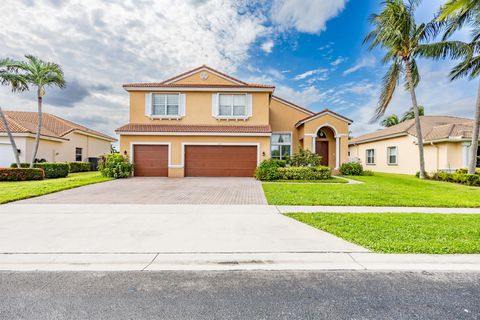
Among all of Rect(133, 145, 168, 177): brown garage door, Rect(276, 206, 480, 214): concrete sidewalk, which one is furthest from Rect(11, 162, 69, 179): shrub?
Rect(276, 206, 480, 214): concrete sidewalk

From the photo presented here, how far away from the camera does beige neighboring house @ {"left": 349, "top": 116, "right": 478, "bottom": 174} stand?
51.6 ft

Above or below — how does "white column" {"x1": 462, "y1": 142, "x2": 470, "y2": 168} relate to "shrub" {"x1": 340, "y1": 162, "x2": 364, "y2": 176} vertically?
above

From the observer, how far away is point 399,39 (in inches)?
579

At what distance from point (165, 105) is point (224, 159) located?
6.11 metres

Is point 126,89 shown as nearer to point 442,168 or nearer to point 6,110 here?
point 6,110

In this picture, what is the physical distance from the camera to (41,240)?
4387 mm

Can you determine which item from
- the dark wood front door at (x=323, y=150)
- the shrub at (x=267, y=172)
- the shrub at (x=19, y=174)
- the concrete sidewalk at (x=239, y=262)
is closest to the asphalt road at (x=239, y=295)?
the concrete sidewalk at (x=239, y=262)

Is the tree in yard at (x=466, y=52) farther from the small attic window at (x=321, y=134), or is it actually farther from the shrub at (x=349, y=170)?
the small attic window at (x=321, y=134)

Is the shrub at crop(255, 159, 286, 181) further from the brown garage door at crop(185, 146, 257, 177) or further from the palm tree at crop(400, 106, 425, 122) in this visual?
the palm tree at crop(400, 106, 425, 122)

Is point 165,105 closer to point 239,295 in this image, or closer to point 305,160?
point 305,160

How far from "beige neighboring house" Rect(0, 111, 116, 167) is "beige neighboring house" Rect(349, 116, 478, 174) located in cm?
3024

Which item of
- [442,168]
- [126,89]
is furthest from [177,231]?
[442,168]

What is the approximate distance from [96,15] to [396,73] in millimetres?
19184

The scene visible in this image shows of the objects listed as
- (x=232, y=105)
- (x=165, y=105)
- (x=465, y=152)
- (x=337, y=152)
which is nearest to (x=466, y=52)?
(x=465, y=152)
